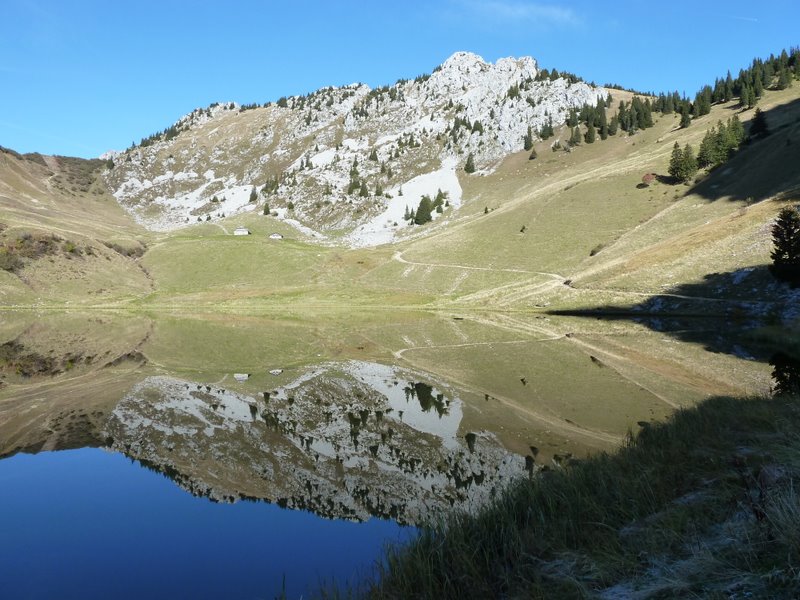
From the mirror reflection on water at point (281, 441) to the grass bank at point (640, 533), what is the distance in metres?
1.78

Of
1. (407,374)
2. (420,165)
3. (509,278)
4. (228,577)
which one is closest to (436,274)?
(509,278)

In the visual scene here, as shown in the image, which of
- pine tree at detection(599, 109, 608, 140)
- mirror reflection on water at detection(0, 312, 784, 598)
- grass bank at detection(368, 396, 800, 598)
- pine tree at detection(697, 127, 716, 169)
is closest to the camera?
grass bank at detection(368, 396, 800, 598)

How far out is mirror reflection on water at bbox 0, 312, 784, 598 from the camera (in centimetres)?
1138

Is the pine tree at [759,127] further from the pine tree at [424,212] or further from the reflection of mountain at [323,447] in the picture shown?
the reflection of mountain at [323,447]

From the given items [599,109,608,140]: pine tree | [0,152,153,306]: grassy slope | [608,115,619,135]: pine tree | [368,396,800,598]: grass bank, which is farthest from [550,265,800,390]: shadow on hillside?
[608,115,619,135]: pine tree

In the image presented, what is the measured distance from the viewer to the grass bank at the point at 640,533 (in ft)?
18.0

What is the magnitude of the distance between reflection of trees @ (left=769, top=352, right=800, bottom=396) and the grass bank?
476 inches

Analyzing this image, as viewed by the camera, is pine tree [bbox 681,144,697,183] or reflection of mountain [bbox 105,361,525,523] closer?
reflection of mountain [bbox 105,361,525,523]

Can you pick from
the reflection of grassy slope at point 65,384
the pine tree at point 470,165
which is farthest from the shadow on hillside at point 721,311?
the pine tree at point 470,165

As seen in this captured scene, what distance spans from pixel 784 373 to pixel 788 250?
1350 inches

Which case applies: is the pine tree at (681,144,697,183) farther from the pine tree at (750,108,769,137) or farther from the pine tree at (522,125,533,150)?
the pine tree at (522,125,533,150)

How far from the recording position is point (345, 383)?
29.6 meters

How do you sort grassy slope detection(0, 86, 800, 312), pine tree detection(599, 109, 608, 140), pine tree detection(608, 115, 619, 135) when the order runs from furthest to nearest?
pine tree detection(608, 115, 619, 135) < pine tree detection(599, 109, 608, 140) < grassy slope detection(0, 86, 800, 312)

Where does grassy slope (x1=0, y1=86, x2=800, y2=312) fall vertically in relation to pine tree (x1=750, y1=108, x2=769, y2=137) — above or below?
below
